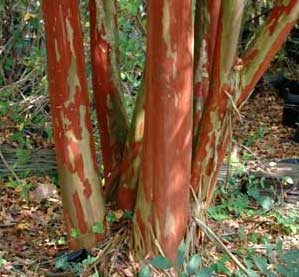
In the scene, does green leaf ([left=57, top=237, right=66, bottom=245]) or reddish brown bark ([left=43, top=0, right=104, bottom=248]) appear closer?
reddish brown bark ([left=43, top=0, right=104, bottom=248])

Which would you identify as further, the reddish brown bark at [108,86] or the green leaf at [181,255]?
the reddish brown bark at [108,86]

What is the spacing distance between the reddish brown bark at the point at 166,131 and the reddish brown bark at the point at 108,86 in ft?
2.14

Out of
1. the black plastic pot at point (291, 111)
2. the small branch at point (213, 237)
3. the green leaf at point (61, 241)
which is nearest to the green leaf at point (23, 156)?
the green leaf at point (61, 241)

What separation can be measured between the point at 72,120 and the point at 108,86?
1.93 ft

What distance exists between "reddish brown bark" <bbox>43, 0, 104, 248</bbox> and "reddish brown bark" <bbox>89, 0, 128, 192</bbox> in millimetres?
403

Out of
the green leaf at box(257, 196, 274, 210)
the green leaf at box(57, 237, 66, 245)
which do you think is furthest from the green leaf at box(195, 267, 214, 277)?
the green leaf at box(257, 196, 274, 210)

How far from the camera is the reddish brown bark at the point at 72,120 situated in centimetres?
294

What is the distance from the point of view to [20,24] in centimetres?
596

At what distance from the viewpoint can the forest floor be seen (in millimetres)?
3160

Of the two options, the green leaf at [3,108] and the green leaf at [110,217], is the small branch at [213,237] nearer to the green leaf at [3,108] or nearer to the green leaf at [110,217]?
the green leaf at [110,217]

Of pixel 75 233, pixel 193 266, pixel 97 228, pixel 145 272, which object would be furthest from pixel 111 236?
pixel 193 266

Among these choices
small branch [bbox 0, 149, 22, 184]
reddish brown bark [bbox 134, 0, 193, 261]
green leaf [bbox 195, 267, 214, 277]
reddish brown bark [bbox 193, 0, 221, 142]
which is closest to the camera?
reddish brown bark [bbox 134, 0, 193, 261]

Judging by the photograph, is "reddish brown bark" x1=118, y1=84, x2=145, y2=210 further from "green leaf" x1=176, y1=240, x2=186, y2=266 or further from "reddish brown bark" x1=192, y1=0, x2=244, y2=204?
"green leaf" x1=176, y1=240, x2=186, y2=266

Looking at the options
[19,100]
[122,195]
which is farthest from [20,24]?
[122,195]
